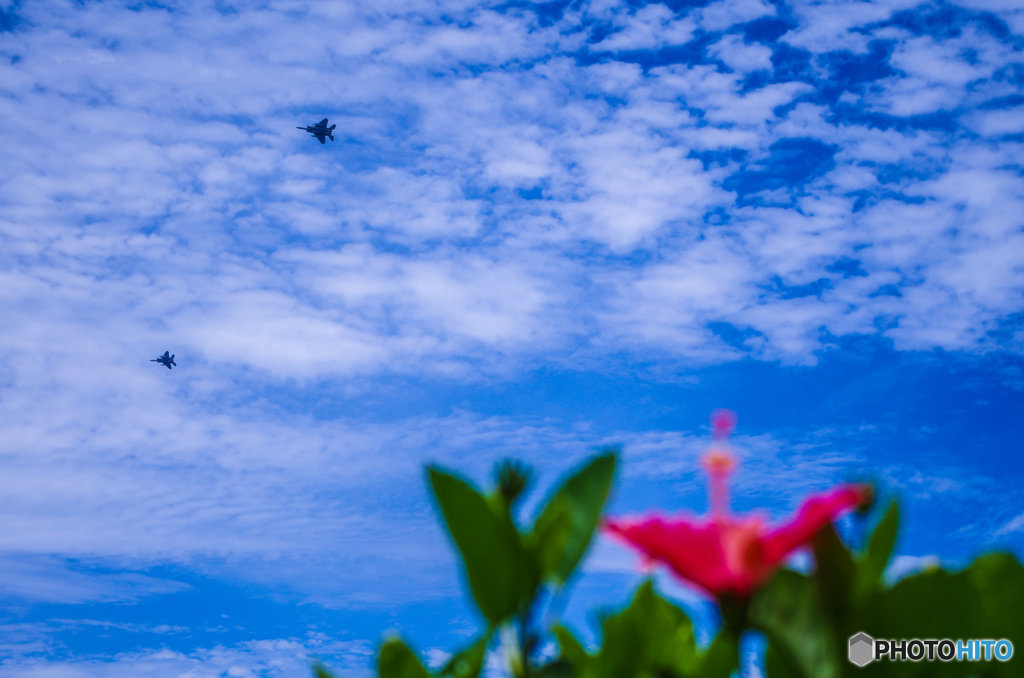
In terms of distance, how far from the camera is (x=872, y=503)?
1707 millimetres

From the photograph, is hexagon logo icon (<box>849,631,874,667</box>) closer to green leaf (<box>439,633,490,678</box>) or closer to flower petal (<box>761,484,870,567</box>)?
flower petal (<box>761,484,870,567</box>)

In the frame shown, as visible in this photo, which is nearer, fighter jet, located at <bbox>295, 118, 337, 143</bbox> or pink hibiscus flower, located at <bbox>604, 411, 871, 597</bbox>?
pink hibiscus flower, located at <bbox>604, 411, 871, 597</bbox>

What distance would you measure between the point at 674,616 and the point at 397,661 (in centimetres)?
82

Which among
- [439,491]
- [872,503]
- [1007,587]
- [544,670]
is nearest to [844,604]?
[872,503]

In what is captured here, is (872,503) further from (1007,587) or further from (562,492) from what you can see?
(562,492)

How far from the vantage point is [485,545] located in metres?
1.92

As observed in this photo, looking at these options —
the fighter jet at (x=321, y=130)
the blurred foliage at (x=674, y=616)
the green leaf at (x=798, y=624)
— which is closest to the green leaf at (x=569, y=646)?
the blurred foliage at (x=674, y=616)

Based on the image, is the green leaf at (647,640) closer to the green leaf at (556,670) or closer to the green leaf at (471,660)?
the green leaf at (556,670)

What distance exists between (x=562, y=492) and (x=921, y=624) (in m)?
0.78

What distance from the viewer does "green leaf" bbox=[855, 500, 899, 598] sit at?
5.48 feet

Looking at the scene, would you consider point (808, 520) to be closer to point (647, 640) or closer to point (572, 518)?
point (572, 518)

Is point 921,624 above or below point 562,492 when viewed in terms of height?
below

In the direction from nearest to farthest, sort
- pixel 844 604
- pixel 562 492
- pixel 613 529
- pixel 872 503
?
1. pixel 844 604
2. pixel 872 503
3. pixel 613 529
4. pixel 562 492

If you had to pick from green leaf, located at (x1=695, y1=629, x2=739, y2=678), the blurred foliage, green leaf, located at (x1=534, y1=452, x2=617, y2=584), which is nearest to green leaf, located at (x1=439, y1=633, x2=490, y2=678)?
the blurred foliage
